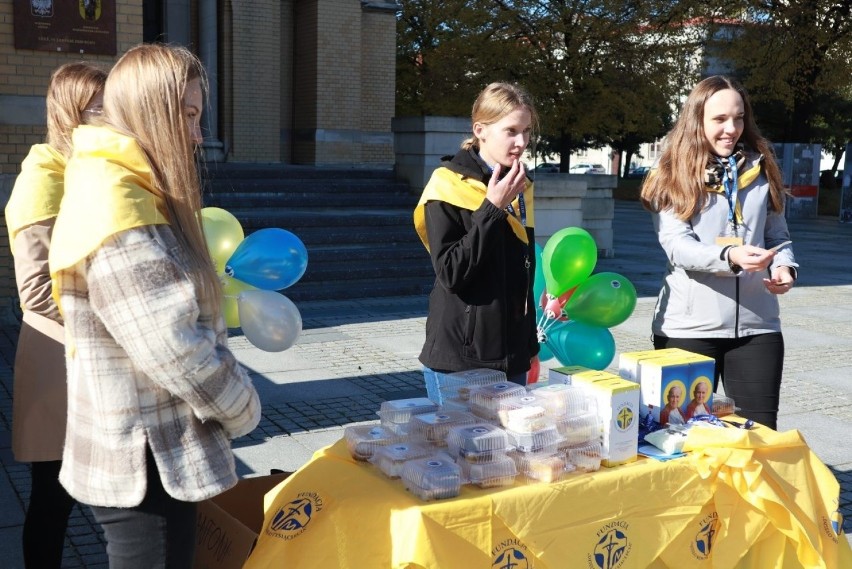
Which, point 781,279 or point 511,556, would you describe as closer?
point 511,556

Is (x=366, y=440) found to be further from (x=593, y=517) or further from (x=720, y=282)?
(x=720, y=282)

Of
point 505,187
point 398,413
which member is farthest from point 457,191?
point 398,413

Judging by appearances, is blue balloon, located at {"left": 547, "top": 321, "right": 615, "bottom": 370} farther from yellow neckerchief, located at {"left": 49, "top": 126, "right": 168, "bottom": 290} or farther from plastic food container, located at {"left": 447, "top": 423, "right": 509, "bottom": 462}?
yellow neckerchief, located at {"left": 49, "top": 126, "right": 168, "bottom": 290}

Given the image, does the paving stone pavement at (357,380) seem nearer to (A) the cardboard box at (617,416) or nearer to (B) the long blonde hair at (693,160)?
(B) the long blonde hair at (693,160)

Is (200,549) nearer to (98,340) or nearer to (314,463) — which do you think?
(314,463)

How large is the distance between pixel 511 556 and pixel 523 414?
0.43 m

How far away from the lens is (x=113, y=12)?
941cm

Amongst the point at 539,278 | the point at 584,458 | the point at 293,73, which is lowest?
the point at 584,458

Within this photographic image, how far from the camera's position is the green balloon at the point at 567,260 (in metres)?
4.26

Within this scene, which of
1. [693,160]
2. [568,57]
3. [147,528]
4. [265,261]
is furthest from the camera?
[568,57]

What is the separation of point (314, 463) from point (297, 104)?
17.1 metres

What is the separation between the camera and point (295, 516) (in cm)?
267

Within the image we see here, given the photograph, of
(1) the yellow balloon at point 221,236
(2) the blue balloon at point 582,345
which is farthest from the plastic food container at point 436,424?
(1) the yellow balloon at point 221,236

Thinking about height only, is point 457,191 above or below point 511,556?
above
